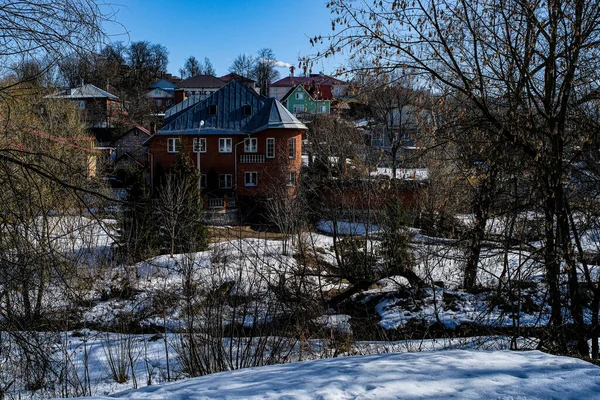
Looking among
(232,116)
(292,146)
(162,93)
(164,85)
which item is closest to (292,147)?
(292,146)

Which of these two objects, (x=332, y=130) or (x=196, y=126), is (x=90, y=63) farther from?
(x=196, y=126)

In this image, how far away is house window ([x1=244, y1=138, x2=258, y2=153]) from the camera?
3541 cm

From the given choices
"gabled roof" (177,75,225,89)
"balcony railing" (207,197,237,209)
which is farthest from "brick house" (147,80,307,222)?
"gabled roof" (177,75,225,89)

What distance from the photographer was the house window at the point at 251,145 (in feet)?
116

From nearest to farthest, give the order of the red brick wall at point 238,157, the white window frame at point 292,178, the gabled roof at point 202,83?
the white window frame at point 292,178, the red brick wall at point 238,157, the gabled roof at point 202,83

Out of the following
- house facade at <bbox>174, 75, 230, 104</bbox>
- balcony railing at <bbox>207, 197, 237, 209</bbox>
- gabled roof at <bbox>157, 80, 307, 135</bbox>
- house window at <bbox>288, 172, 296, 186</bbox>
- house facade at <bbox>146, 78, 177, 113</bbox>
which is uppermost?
house facade at <bbox>174, 75, 230, 104</bbox>

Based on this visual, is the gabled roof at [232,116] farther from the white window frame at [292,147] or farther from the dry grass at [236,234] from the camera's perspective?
the dry grass at [236,234]

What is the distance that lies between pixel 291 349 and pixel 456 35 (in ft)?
16.1

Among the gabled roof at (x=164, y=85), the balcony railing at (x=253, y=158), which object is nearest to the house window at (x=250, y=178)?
the balcony railing at (x=253, y=158)

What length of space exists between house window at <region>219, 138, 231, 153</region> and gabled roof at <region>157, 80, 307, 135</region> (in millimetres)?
534

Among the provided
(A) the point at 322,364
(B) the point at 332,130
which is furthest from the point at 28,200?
(B) the point at 332,130

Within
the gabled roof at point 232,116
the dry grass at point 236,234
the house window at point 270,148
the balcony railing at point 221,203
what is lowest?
the dry grass at point 236,234

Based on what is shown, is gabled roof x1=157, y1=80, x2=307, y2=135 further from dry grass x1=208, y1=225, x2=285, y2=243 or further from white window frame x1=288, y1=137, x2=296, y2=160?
dry grass x1=208, y1=225, x2=285, y2=243

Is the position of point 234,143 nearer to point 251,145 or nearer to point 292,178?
point 251,145
